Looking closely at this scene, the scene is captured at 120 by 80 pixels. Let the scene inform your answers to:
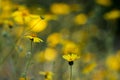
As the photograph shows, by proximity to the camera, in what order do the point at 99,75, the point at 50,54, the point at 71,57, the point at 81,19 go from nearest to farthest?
the point at 71,57 → the point at 99,75 → the point at 50,54 → the point at 81,19

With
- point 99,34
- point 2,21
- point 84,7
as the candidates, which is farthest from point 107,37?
point 84,7

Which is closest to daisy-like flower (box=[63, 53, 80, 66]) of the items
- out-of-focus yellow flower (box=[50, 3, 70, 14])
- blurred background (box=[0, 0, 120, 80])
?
blurred background (box=[0, 0, 120, 80])

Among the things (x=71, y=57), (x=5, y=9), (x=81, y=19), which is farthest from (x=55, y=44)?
(x=81, y=19)

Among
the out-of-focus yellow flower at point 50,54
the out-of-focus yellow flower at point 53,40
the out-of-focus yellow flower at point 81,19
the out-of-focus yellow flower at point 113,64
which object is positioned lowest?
the out-of-focus yellow flower at point 113,64

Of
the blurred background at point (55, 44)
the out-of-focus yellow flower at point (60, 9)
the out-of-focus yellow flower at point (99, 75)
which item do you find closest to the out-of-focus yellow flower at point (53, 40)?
the blurred background at point (55, 44)

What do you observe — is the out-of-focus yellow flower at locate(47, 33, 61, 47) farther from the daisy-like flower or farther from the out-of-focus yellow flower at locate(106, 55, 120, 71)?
the daisy-like flower

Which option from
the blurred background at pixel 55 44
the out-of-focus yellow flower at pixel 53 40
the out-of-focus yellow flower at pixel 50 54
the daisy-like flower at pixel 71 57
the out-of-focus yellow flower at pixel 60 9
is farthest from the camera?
the out-of-focus yellow flower at pixel 60 9

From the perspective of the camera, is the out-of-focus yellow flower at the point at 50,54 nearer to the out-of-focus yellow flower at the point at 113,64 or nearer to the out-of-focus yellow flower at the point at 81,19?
the out-of-focus yellow flower at the point at 113,64

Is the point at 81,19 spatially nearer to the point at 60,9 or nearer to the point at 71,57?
the point at 60,9
